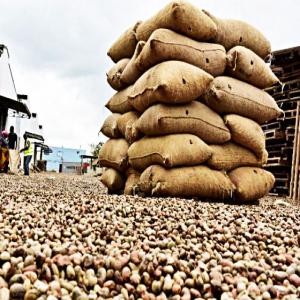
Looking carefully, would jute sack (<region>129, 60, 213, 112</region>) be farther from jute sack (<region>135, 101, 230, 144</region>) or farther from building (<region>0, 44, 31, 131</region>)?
building (<region>0, 44, 31, 131</region>)

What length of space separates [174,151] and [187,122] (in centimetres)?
37

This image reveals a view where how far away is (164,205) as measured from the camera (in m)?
3.23

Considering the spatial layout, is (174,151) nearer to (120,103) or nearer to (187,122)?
(187,122)

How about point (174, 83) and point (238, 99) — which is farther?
point (238, 99)

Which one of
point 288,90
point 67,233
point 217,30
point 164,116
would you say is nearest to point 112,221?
point 67,233

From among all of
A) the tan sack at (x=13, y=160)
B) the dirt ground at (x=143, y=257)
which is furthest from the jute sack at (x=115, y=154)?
the tan sack at (x=13, y=160)

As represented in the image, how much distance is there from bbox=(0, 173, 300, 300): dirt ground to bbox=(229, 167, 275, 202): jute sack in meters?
1.70

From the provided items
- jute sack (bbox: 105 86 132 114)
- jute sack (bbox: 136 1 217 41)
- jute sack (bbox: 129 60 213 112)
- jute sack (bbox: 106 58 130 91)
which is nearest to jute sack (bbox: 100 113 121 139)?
jute sack (bbox: 105 86 132 114)

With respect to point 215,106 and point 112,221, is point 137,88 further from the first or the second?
point 112,221

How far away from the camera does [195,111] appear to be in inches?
164

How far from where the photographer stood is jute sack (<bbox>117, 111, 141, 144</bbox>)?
4.46 m

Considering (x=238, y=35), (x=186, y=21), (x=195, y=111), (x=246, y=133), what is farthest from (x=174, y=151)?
(x=238, y=35)

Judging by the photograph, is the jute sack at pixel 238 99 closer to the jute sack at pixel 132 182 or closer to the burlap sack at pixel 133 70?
the burlap sack at pixel 133 70

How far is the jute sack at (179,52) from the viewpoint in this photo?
4129 mm
